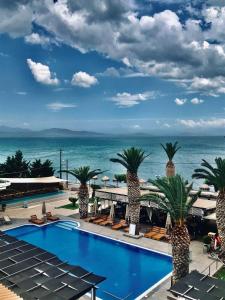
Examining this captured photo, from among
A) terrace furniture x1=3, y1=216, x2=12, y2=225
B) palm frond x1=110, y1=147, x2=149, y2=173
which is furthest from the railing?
terrace furniture x1=3, y1=216, x2=12, y2=225

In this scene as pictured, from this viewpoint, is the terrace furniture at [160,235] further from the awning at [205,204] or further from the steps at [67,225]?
the steps at [67,225]

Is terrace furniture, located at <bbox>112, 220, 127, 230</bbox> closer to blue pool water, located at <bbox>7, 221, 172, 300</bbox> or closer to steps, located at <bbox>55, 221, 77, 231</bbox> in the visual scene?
blue pool water, located at <bbox>7, 221, 172, 300</bbox>

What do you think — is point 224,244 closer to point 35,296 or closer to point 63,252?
point 63,252

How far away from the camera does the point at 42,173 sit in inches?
1639

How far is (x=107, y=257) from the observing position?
1997cm

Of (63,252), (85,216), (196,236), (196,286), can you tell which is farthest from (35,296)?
(85,216)

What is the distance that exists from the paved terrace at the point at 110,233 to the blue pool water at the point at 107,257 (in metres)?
0.71

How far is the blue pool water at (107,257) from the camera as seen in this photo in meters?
16.3

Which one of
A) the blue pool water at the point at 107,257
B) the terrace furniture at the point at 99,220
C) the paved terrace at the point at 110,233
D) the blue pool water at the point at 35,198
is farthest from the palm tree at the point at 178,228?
the blue pool water at the point at 35,198

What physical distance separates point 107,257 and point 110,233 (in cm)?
373

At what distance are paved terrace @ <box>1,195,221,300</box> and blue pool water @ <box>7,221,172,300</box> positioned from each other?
0.71 metres

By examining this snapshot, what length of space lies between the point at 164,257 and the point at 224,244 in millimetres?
3632

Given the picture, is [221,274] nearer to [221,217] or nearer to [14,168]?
[221,217]

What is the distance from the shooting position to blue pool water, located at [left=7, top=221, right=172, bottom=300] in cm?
1631
